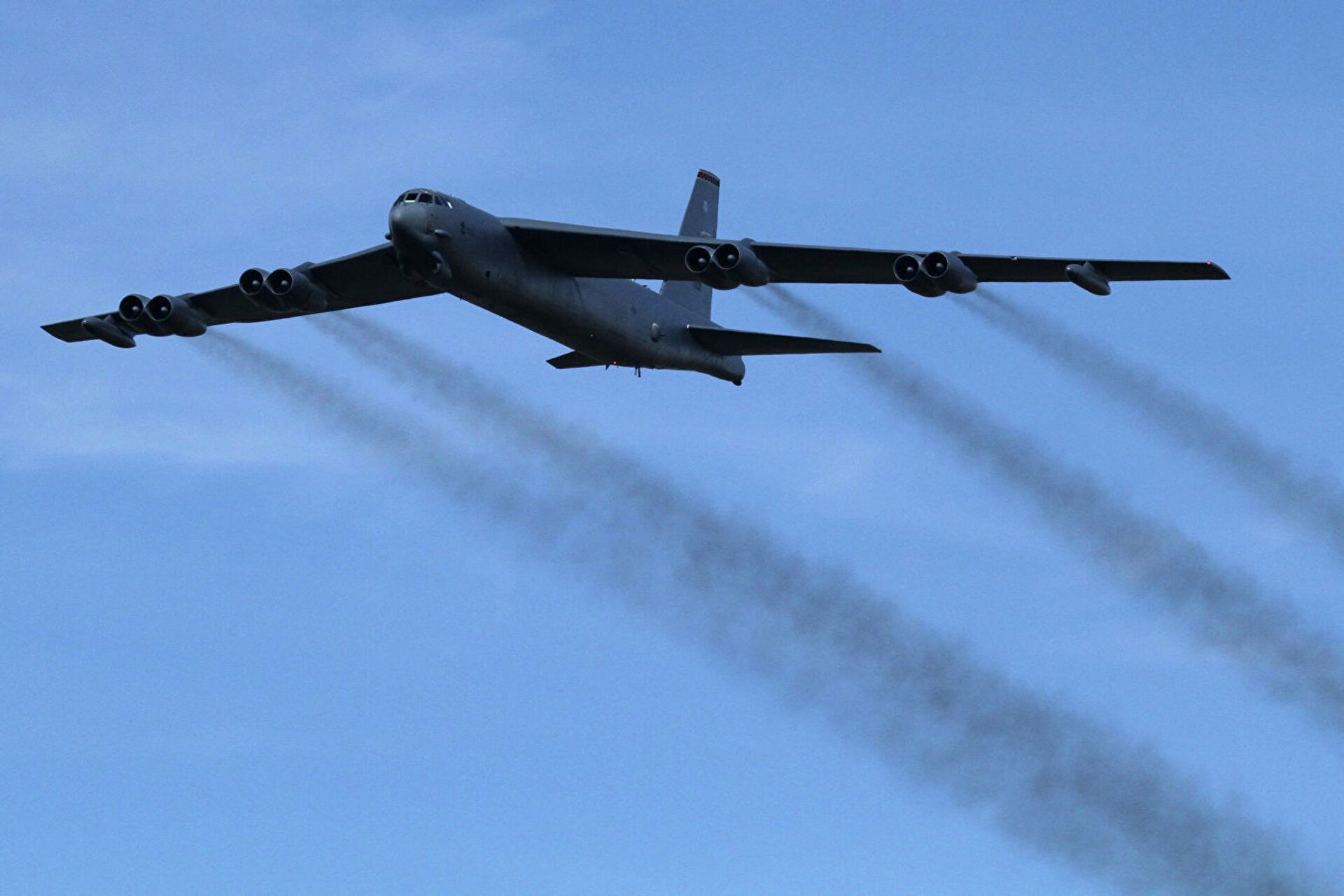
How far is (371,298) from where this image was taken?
169 ft

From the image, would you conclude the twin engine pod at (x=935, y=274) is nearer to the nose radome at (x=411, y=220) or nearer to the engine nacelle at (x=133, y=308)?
the nose radome at (x=411, y=220)

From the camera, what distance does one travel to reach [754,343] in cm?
5034

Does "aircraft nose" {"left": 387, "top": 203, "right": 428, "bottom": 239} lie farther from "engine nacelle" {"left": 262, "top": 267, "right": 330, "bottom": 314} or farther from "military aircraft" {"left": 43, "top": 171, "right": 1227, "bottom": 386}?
"engine nacelle" {"left": 262, "top": 267, "right": 330, "bottom": 314}

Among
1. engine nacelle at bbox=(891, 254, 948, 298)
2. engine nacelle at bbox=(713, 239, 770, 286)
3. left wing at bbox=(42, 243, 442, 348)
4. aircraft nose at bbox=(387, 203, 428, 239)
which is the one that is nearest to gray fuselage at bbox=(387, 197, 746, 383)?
aircraft nose at bbox=(387, 203, 428, 239)

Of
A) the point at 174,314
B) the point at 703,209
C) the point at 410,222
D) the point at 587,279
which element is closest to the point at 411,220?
the point at 410,222

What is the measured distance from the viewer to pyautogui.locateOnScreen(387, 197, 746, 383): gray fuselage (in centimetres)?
4450

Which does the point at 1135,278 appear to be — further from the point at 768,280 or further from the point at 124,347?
the point at 124,347

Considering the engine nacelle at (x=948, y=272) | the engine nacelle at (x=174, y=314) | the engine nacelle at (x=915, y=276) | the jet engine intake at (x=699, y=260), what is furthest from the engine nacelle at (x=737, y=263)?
the engine nacelle at (x=174, y=314)

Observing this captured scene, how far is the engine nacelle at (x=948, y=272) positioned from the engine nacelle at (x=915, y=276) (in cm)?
10

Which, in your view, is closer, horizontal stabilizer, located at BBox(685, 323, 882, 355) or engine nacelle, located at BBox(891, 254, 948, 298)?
engine nacelle, located at BBox(891, 254, 948, 298)

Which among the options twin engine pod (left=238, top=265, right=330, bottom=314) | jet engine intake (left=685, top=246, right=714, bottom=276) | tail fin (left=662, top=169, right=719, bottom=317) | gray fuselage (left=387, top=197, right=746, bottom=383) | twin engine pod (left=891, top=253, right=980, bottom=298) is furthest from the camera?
tail fin (left=662, top=169, right=719, bottom=317)

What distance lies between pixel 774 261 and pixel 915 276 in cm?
319

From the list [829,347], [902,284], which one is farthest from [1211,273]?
[829,347]

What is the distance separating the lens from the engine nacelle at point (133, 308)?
167ft
